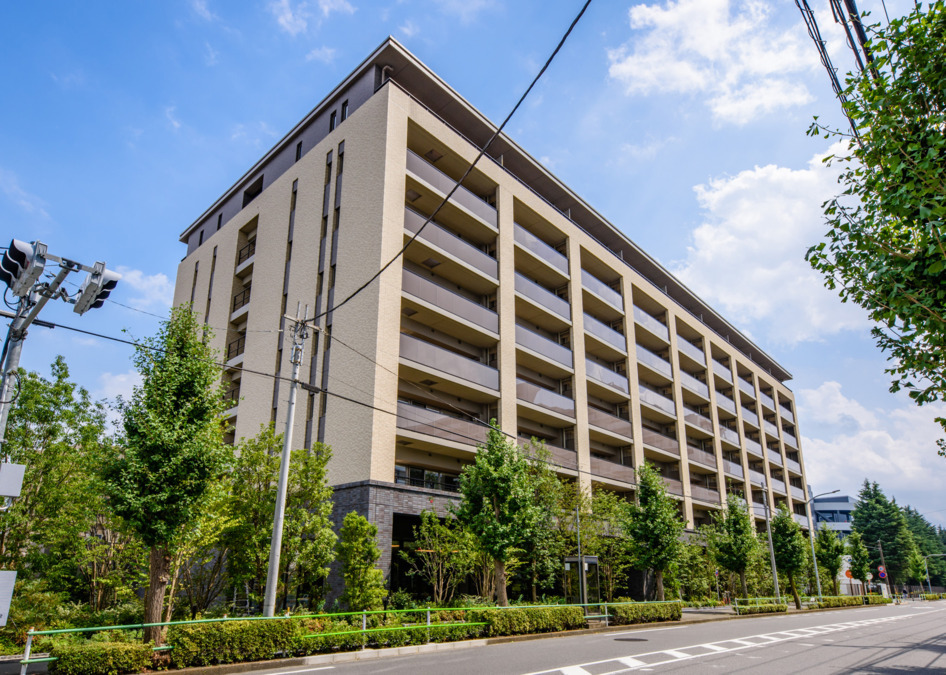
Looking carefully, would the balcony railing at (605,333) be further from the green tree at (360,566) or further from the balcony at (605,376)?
the green tree at (360,566)

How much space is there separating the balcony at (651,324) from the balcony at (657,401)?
4.37m

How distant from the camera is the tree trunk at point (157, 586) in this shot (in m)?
13.8

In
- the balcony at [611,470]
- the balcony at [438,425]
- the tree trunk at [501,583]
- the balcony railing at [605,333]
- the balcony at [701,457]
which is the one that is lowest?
the tree trunk at [501,583]

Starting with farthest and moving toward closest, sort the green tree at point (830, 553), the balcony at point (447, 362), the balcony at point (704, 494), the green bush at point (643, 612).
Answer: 1. the green tree at point (830, 553)
2. the balcony at point (704, 494)
3. the balcony at point (447, 362)
4. the green bush at point (643, 612)

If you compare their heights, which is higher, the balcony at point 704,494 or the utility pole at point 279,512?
the balcony at point 704,494

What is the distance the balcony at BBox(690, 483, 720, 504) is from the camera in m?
44.2

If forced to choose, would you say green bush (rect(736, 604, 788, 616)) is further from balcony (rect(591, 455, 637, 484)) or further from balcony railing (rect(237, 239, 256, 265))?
balcony railing (rect(237, 239, 256, 265))

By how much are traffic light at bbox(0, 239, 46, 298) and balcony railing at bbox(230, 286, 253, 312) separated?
23938 mm

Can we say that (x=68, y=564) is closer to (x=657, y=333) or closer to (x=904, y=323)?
(x=904, y=323)

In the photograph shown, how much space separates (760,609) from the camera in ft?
115

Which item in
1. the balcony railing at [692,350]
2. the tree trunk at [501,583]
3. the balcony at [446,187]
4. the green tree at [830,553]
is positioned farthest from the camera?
the green tree at [830,553]

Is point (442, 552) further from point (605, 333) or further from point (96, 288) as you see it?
point (605, 333)

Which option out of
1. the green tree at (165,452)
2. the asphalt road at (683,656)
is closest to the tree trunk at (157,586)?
the green tree at (165,452)

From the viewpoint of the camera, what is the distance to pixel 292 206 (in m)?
31.7
